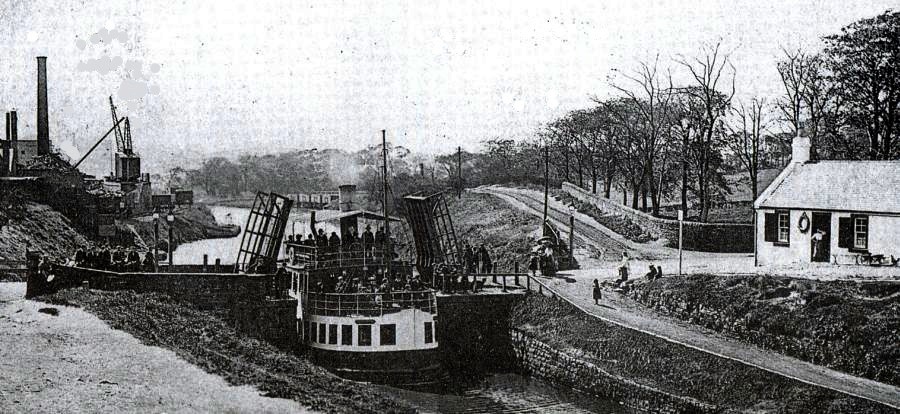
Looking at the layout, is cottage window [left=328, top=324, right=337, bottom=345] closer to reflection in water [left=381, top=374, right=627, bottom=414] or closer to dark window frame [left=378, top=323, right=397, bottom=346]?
dark window frame [left=378, top=323, right=397, bottom=346]

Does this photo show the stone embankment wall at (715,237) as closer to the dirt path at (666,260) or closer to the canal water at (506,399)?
the dirt path at (666,260)

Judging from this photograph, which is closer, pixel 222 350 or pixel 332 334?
pixel 222 350

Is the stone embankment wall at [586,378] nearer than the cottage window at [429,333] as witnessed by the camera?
Yes

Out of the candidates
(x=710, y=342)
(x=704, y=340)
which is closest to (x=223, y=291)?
(x=704, y=340)

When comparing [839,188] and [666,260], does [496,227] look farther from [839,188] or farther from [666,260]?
[839,188]

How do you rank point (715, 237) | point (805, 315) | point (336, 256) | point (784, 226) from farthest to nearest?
point (715, 237), point (336, 256), point (784, 226), point (805, 315)

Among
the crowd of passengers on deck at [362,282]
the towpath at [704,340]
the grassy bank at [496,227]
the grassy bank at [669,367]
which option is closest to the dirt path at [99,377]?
the crowd of passengers on deck at [362,282]
